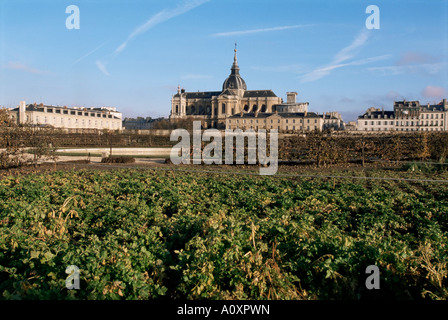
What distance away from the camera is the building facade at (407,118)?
300ft

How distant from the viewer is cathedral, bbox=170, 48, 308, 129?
115062 mm

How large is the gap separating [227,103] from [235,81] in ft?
43.2

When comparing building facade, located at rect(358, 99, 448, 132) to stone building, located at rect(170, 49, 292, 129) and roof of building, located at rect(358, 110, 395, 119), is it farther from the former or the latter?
stone building, located at rect(170, 49, 292, 129)

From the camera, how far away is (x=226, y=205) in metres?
7.79

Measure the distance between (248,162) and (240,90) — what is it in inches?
4120

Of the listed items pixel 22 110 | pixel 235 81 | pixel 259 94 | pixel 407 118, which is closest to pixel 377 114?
pixel 407 118

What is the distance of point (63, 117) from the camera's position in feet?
248

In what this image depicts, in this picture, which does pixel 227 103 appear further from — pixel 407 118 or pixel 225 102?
pixel 407 118

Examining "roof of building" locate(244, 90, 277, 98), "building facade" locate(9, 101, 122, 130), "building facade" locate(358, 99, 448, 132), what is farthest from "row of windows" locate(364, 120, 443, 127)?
"building facade" locate(9, 101, 122, 130)

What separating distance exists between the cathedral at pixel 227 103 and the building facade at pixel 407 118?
22.7 metres

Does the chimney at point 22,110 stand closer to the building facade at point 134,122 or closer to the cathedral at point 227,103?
the cathedral at point 227,103

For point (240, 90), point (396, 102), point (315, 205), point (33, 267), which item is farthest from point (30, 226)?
point (240, 90)
